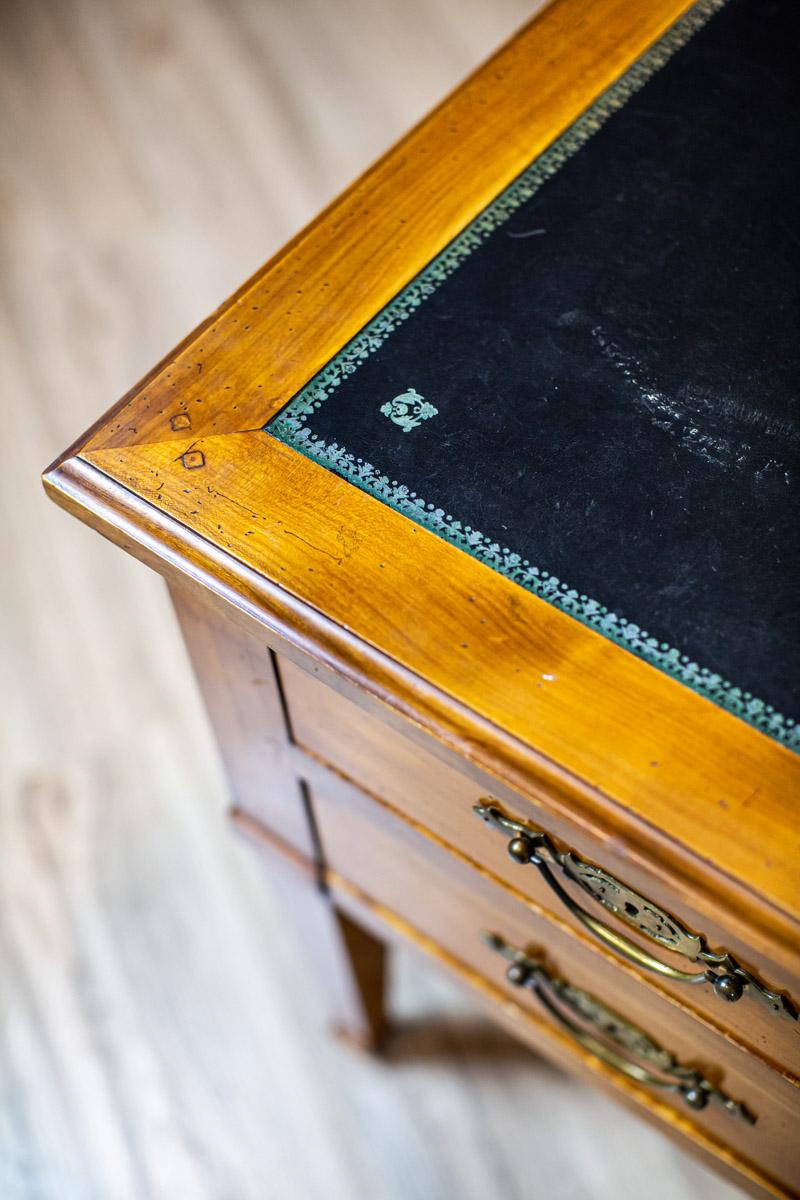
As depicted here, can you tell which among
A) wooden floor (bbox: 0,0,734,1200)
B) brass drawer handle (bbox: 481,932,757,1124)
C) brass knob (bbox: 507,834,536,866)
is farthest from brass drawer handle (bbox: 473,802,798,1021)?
wooden floor (bbox: 0,0,734,1200)

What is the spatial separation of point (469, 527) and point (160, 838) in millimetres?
611

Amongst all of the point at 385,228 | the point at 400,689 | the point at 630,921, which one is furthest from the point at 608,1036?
the point at 385,228

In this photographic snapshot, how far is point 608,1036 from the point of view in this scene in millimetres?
623

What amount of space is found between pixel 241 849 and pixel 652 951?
0.55 metres

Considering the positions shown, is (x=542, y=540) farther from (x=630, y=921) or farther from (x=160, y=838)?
(x=160, y=838)

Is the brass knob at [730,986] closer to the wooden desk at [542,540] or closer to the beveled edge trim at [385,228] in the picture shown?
the wooden desk at [542,540]

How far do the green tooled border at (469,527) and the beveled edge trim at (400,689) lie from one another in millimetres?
56

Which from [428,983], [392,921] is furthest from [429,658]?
[428,983]

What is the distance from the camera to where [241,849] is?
3.26ft

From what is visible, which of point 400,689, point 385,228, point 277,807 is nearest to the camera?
point 400,689

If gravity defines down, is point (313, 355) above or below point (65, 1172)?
above

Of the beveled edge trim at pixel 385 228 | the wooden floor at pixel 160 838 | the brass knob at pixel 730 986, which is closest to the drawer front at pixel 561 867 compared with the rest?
the brass knob at pixel 730 986

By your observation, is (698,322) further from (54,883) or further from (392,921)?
(54,883)

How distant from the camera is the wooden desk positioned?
0.43m
